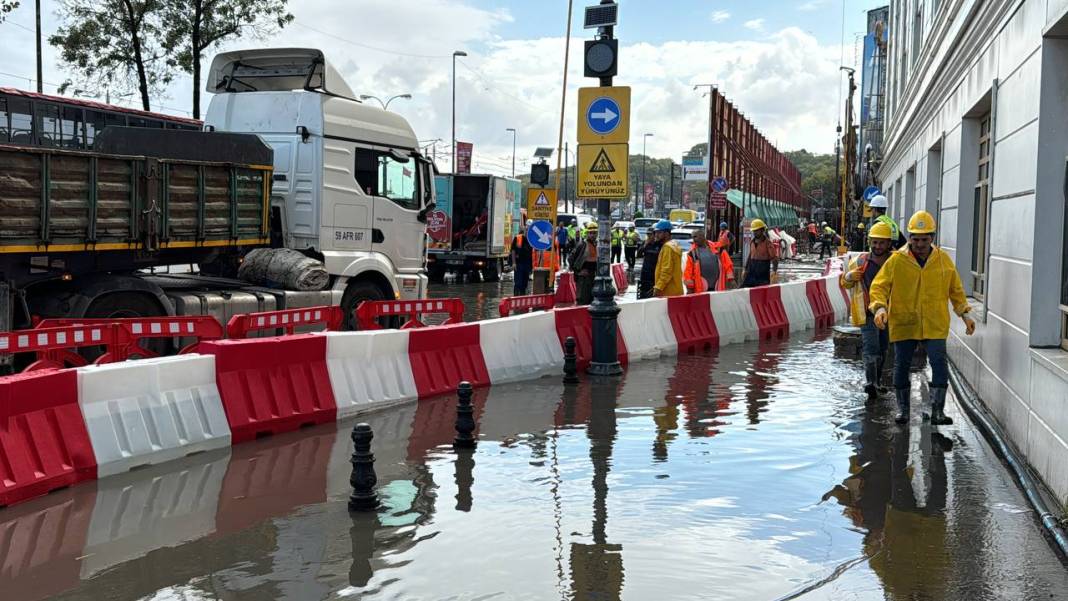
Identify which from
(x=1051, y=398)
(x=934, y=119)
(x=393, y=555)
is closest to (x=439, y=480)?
(x=393, y=555)

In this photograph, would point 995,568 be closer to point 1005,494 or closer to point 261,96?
point 1005,494

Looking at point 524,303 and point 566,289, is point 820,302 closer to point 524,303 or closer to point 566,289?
point 566,289

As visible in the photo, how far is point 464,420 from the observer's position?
309 inches

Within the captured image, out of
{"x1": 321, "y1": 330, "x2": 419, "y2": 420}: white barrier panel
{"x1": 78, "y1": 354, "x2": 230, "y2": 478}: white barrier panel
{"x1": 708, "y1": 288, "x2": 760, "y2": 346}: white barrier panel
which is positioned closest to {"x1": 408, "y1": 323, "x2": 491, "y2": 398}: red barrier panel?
{"x1": 321, "y1": 330, "x2": 419, "y2": 420}: white barrier panel

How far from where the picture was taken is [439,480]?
→ 704 cm

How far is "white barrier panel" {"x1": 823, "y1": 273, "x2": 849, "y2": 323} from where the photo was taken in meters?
19.7

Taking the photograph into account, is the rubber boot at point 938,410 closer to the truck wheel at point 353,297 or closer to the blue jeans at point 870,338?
the blue jeans at point 870,338

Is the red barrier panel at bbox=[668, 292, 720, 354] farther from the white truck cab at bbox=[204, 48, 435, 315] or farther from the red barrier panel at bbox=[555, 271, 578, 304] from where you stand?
the red barrier panel at bbox=[555, 271, 578, 304]

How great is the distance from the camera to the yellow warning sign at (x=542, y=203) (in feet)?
72.0

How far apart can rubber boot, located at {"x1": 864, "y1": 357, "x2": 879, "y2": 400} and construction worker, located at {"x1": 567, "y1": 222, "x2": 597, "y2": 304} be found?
8.67m

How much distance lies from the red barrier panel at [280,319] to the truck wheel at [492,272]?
60.5 ft

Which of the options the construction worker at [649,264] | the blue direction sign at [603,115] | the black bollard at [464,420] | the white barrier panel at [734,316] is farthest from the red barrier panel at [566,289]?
the black bollard at [464,420]

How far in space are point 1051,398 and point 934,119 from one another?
464 inches

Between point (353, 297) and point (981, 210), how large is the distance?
25.9 feet
